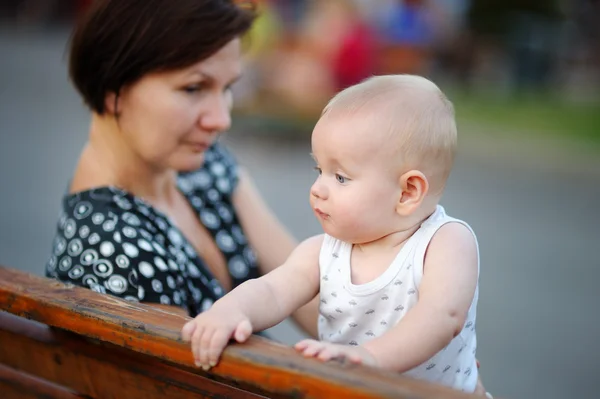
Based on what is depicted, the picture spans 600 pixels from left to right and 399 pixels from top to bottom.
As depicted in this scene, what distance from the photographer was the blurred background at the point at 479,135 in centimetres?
506

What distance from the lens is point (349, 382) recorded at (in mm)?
1156

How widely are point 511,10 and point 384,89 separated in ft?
50.5

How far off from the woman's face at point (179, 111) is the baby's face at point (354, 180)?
0.70 meters

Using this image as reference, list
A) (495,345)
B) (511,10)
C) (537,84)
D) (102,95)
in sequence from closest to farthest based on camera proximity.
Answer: (102,95) → (495,345) → (537,84) → (511,10)

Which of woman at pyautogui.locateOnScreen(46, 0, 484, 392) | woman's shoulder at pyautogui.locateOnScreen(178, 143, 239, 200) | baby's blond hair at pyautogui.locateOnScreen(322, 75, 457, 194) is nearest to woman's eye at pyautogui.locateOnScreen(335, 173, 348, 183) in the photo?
baby's blond hair at pyautogui.locateOnScreen(322, 75, 457, 194)

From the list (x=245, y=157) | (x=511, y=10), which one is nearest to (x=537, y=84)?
(x=511, y=10)

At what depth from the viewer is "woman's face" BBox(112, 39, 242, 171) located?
2121mm

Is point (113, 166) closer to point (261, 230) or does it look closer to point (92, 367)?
point (261, 230)

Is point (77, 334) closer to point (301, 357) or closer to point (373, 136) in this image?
point (301, 357)

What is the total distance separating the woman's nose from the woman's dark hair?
128 millimetres

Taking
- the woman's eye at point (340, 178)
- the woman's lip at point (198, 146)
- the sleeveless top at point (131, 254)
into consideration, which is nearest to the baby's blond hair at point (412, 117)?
the woman's eye at point (340, 178)

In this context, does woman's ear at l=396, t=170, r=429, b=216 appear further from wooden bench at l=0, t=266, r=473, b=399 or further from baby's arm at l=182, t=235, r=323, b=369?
wooden bench at l=0, t=266, r=473, b=399

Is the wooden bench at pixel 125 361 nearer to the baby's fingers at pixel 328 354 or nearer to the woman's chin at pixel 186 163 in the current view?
the baby's fingers at pixel 328 354

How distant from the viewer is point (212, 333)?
1317 mm
